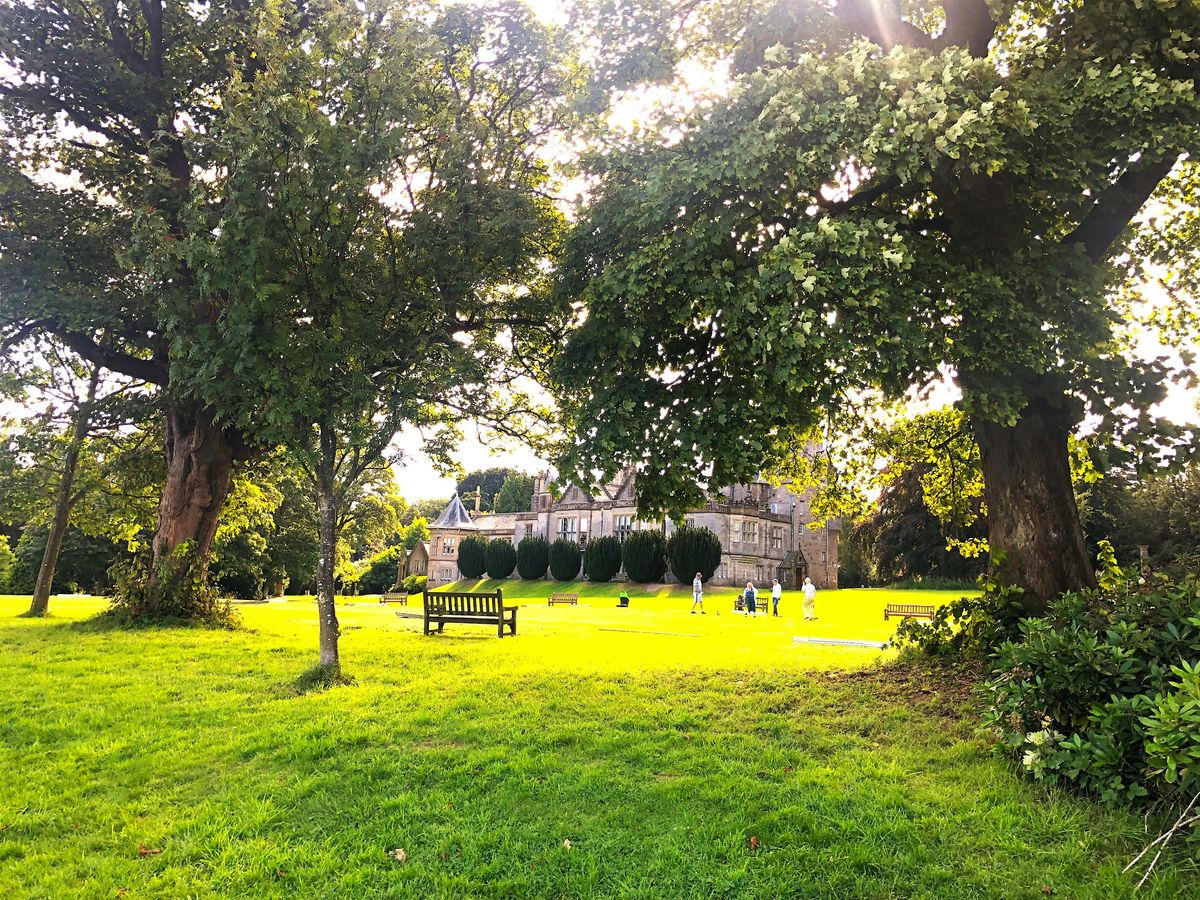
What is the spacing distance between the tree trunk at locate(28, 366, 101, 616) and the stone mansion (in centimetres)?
3377

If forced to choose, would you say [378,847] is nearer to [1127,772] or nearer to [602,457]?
[602,457]

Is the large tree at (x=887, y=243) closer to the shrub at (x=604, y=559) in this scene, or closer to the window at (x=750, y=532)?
the shrub at (x=604, y=559)

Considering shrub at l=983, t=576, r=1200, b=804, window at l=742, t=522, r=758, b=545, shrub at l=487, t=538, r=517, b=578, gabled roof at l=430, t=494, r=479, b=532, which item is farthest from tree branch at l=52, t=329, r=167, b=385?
gabled roof at l=430, t=494, r=479, b=532

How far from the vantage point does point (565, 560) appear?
5647cm

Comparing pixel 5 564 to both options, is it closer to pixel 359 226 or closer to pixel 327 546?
pixel 327 546

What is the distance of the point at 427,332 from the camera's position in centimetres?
1055

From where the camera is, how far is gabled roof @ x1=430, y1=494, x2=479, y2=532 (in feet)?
217

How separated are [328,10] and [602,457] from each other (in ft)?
25.9

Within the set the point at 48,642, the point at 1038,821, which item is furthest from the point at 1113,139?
the point at 48,642

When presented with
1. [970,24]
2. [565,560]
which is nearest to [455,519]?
[565,560]

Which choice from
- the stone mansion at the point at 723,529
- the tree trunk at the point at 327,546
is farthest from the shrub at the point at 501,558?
the tree trunk at the point at 327,546

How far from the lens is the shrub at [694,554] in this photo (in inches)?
1955

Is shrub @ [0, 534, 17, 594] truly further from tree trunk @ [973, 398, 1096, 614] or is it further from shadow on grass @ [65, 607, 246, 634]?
tree trunk @ [973, 398, 1096, 614]

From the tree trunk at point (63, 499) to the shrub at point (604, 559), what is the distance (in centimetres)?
3668
